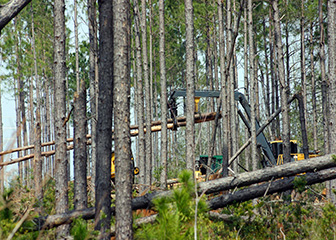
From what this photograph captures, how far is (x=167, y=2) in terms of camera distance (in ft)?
83.6

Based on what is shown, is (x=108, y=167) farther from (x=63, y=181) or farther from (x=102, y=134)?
(x=63, y=181)

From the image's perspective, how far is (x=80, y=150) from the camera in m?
8.21

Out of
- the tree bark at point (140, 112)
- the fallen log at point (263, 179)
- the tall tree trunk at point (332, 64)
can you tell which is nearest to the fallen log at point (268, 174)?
the fallen log at point (263, 179)

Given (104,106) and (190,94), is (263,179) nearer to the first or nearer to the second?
(104,106)

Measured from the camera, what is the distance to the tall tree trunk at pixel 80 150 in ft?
26.1

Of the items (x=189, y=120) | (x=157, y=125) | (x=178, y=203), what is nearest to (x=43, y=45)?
(x=157, y=125)

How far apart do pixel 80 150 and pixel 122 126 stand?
9.38 feet

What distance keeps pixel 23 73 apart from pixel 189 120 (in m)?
20.5

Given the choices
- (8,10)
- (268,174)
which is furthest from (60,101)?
(268,174)

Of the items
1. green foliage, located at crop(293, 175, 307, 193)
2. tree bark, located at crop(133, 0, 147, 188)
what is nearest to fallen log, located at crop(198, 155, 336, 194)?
green foliage, located at crop(293, 175, 307, 193)

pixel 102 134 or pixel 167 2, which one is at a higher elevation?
pixel 167 2

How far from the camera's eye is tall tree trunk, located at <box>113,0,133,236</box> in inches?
216

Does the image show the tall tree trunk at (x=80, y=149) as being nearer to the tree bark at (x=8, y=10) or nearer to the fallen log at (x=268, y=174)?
the fallen log at (x=268, y=174)

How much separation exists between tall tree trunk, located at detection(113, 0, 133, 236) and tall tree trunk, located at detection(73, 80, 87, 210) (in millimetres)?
2310
